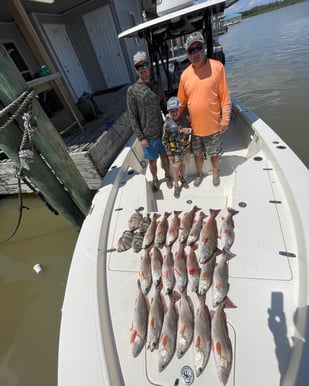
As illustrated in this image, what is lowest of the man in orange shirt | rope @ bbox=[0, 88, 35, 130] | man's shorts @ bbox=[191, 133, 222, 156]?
man's shorts @ bbox=[191, 133, 222, 156]

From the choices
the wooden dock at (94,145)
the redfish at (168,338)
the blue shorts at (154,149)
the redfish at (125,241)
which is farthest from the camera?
the wooden dock at (94,145)

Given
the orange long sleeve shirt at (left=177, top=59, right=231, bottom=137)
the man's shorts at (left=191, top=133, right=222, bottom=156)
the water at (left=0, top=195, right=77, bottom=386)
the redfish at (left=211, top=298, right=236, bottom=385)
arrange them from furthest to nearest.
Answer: the man's shorts at (left=191, top=133, right=222, bottom=156), the water at (left=0, top=195, right=77, bottom=386), the orange long sleeve shirt at (left=177, top=59, right=231, bottom=137), the redfish at (left=211, top=298, right=236, bottom=385)

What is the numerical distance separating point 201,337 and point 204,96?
222 cm

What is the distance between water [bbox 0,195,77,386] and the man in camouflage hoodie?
216 centimetres

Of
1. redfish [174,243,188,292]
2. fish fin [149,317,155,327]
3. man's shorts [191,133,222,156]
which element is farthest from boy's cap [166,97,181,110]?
fish fin [149,317,155,327]

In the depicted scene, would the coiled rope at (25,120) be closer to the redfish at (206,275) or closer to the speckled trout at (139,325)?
the speckled trout at (139,325)

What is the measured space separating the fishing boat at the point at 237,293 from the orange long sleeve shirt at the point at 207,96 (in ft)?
2.11

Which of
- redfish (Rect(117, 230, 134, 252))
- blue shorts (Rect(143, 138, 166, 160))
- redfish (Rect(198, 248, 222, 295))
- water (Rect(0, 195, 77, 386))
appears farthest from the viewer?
blue shorts (Rect(143, 138, 166, 160))

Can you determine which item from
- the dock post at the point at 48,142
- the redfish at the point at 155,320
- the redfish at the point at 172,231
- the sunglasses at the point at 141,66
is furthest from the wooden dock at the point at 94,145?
the redfish at the point at 155,320

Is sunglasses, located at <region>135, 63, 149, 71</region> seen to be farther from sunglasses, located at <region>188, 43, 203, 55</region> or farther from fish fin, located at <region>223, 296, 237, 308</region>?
fish fin, located at <region>223, 296, 237, 308</region>

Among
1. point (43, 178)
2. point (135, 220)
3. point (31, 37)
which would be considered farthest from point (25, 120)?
point (31, 37)

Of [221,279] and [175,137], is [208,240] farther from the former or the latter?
[175,137]

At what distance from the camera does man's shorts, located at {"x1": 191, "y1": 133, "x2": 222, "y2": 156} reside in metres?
2.58

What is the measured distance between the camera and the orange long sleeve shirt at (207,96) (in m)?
2.21
